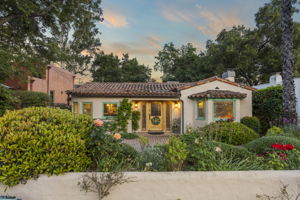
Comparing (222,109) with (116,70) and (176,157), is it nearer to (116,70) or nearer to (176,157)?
(176,157)

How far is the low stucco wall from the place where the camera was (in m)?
2.66

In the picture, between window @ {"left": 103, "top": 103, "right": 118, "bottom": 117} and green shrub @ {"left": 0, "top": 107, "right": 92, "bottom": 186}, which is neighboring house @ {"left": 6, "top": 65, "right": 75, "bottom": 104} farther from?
green shrub @ {"left": 0, "top": 107, "right": 92, "bottom": 186}

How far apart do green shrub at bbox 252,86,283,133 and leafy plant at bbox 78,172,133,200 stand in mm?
10845

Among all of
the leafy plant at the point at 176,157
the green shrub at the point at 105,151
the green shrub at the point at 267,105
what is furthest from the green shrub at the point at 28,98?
the green shrub at the point at 267,105

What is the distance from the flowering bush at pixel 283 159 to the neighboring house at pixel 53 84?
59.4 feet

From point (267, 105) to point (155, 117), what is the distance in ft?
25.8

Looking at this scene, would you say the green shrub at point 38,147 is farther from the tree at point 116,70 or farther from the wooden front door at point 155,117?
→ the tree at point 116,70

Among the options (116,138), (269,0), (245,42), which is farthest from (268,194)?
(269,0)

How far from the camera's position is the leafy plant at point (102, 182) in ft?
8.57

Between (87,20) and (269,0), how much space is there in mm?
20672

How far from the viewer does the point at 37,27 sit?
375 inches

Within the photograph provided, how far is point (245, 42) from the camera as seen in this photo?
19844 millimetres

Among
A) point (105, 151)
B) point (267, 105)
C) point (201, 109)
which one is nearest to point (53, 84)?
point (201, 109)

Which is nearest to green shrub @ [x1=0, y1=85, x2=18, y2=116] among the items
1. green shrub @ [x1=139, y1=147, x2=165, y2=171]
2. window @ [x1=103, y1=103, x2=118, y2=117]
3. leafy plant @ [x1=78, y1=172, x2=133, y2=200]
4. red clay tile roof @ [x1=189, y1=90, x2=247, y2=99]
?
window @ [x1=103, y1=103, x2=118, y2=117]
